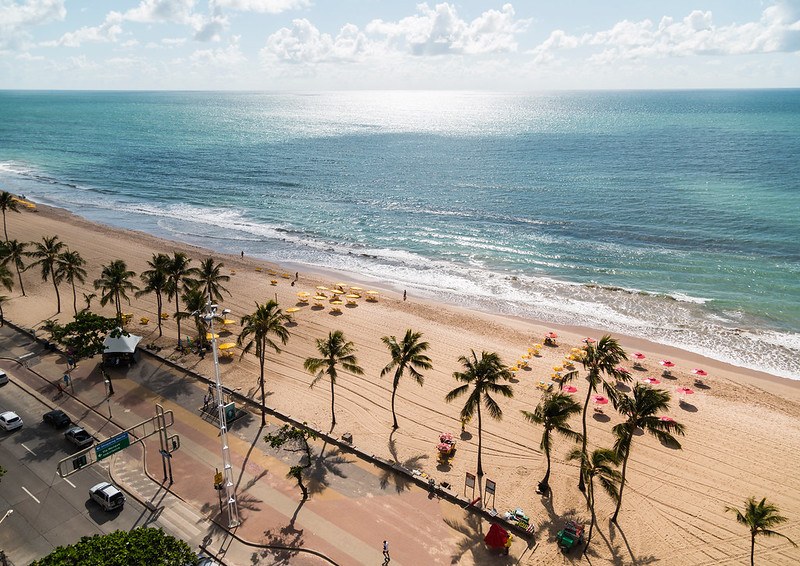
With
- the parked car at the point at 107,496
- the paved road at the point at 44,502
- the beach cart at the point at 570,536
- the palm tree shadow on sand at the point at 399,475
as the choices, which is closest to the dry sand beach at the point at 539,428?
the palm tree shadow on sand at the point at 399,475

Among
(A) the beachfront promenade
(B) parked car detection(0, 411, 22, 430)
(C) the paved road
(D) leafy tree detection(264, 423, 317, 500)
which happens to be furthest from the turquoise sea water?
(B) parked car detection(0, 411, 22, 430)

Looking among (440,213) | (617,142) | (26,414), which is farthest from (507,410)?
(617,142)

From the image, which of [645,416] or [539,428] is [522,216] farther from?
[645,416]

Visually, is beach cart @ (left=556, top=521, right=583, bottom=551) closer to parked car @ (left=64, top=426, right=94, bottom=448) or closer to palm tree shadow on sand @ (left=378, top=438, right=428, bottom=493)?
palm tree shadow on sand @ (left=378, top=438, right=428, bottom=493)

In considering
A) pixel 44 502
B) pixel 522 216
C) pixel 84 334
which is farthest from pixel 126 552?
pixel 522 216

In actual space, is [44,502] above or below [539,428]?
above

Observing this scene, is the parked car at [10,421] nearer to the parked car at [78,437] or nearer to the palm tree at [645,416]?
the parked car at [78,437]
